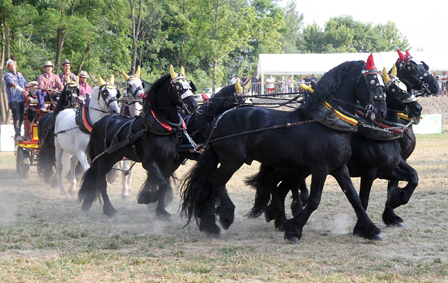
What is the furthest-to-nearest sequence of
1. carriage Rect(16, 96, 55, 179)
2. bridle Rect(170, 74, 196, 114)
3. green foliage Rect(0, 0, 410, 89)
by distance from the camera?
green foliage Rect(0, 0, 410, 89), carriage Rect(16, 96, 55, 179), bridle Rect(170, 74, 196, 114)

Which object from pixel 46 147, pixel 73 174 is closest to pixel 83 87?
pixel 46 147

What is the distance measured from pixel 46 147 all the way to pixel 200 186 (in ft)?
18.9

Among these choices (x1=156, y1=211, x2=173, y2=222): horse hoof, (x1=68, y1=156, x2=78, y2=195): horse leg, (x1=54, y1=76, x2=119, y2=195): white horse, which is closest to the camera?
(x1=156, y1=211, x2=173, y2=222): horse hoof

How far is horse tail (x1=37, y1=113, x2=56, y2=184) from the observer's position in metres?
11.2

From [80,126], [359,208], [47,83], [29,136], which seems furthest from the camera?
[29,136]

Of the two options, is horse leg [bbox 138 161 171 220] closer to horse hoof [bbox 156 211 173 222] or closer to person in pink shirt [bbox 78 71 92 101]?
horse hoof [bbox 156 211 173 222]

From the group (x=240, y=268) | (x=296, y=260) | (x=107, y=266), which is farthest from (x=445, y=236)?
(x=107, y=266)

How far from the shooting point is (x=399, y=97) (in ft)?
22.6

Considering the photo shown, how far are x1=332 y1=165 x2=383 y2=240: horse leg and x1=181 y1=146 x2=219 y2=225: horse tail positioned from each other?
1.55 meters

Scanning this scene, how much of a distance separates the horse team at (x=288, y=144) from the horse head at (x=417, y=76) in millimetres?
13

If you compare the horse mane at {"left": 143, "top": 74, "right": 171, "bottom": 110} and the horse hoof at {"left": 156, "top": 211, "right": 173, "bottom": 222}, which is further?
the horse hoof at {"left": 156, "top": 211, "right": 173, "bottom": 222}

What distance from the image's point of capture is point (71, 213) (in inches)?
333

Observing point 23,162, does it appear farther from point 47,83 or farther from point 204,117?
point 204,117

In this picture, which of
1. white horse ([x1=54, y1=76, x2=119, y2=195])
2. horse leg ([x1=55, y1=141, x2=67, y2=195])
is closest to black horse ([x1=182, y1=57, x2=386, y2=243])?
white horse ([x1=54, y1=76, x2=119, y2=195])
